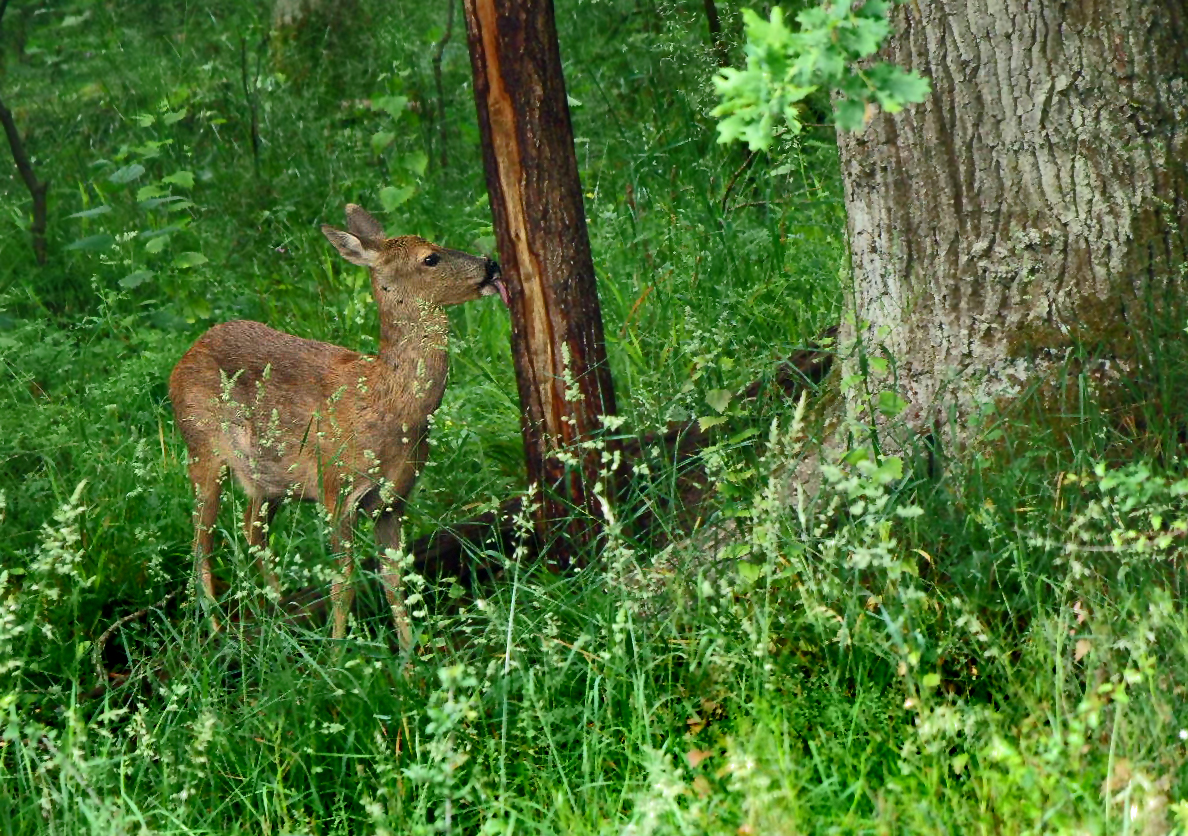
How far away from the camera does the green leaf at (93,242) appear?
779 cm

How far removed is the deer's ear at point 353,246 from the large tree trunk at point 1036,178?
1801 millimetres

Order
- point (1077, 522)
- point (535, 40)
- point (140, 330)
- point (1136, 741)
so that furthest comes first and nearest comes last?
point (140, 330) < point (535, 40) < point (1077, 522) < point (1136, 741)

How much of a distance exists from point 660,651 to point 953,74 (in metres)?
1.75

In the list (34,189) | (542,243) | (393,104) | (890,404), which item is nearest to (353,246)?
(542,243)

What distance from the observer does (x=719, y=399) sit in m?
4.48

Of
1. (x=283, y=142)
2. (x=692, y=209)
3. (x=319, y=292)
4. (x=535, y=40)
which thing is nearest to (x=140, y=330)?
(x=319, y=292)

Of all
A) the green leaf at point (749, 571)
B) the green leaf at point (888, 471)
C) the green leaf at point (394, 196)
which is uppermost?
the green leaf at point (394, 196)

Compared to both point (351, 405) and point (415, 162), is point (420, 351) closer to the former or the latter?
point (351, 405)

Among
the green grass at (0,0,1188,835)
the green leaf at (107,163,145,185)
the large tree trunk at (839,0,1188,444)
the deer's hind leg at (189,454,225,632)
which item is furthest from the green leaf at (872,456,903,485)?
the green leaf at (107,163,145,185)

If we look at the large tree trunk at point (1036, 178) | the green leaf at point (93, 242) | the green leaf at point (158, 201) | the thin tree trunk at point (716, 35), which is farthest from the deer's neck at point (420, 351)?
the green leaf at point (93, 242)

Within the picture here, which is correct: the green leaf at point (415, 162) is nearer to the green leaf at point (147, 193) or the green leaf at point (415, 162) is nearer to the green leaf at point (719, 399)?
the green leaf at point (147, 193)

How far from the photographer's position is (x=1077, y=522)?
325 centimetres

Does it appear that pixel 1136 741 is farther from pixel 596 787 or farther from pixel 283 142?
pixel 283 142

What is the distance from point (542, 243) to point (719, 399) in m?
0.77
